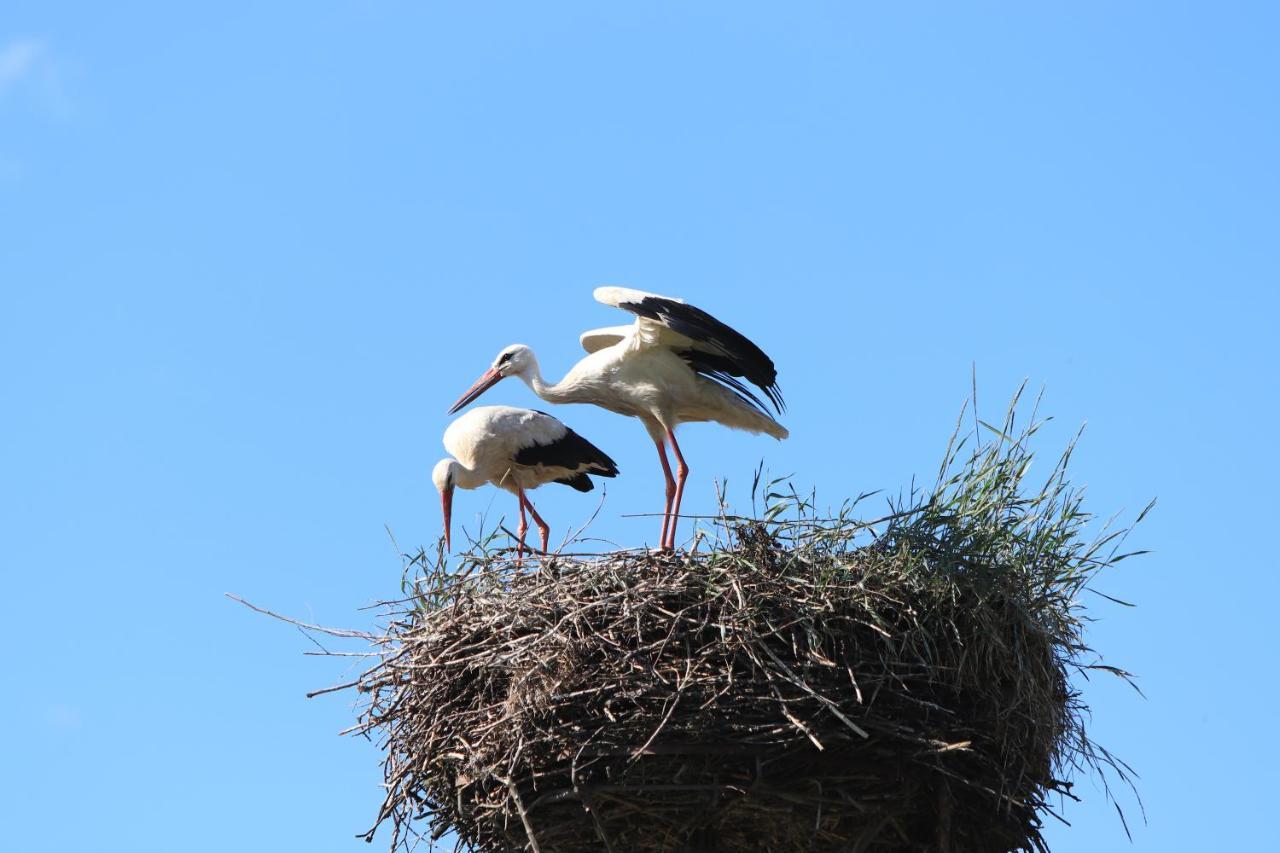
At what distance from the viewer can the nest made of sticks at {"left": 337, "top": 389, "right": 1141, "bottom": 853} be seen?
6863mm

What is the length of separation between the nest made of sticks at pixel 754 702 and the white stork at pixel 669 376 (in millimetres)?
1728

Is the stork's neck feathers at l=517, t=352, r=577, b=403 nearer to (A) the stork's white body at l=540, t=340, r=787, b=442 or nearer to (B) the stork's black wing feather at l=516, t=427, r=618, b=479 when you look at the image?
(A) the stork's white body at l=540, t=340, r=787, b=442

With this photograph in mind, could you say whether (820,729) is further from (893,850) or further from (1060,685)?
(1060,685)

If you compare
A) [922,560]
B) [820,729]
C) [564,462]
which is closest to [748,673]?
[820,729]

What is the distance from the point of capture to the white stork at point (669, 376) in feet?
29.7

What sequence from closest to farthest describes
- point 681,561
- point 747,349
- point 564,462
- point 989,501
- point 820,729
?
point 820,729, point 681,561, point 989,501, point 747,349, point 564,462

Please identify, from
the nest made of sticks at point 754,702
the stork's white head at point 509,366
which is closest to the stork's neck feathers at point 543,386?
the stork's white head at point 509,366

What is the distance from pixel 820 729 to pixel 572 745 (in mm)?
964

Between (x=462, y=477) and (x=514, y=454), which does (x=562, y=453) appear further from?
(x=462, y=477)

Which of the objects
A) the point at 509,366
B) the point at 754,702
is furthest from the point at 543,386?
the point at 754,702

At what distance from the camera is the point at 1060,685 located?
7543 mm

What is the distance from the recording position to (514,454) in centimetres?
1177

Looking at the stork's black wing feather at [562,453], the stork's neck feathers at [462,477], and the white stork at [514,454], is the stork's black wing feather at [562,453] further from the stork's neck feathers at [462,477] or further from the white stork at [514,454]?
the stork's neck feathers at [462,477]

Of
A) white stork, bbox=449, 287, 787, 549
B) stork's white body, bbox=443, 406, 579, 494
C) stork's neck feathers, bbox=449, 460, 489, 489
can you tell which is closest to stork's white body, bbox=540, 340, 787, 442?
white stork, bbox=449, 287, 787, 549
